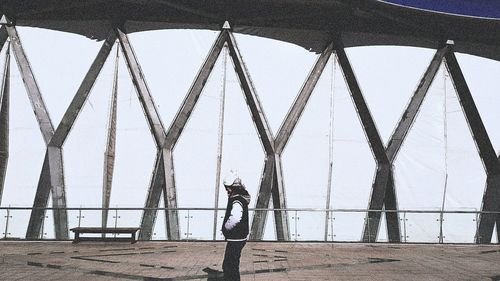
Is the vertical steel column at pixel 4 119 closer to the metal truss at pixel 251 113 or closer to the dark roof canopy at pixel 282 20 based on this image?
the metal truss at pixel 251 113

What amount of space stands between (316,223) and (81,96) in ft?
33.2

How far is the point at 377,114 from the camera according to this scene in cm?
1673

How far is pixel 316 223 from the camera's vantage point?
1309 cm

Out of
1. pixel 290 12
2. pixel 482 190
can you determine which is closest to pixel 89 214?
pixel 290 12

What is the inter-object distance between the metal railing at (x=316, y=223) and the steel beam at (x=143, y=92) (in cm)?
349

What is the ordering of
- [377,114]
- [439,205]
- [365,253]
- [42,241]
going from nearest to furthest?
[365,253]
[42,241]
[439,205]
[377,114]

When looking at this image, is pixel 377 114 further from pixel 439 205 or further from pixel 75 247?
pixel 75 247

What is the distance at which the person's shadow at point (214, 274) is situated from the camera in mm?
6880

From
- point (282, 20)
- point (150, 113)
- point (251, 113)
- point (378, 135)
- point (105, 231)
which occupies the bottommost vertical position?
point (105, 231)

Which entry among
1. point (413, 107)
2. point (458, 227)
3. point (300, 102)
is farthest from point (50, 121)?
point (458, 227)

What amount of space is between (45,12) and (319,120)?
11850 mm

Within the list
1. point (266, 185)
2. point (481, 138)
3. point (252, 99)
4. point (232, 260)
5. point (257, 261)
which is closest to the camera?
point (232, 260)

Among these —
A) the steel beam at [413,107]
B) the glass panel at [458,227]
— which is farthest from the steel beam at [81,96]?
the glass panel at [458,227]

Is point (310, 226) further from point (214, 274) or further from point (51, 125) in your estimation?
point (51, 125)
